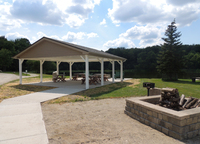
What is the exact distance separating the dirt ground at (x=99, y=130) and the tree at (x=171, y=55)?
634 inches

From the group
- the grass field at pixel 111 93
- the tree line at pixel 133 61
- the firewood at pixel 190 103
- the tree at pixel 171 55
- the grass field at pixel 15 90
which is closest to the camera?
the firewood at pixel 190 103

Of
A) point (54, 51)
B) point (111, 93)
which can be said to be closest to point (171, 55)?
point (111, 93)

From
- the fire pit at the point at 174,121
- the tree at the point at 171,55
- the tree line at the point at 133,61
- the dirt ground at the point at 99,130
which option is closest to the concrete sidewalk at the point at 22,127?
the dirt ground at the point at 99,130

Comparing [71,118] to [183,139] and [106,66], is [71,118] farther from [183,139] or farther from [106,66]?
[106,66]

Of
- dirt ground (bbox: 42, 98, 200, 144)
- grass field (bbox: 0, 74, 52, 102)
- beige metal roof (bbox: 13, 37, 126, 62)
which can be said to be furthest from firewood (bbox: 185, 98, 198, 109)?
grass field (bbox: 0, 74, 52, 102)

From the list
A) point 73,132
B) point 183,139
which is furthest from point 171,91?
point 73,132

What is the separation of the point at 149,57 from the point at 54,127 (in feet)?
124

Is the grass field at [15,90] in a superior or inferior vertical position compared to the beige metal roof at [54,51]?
inferior

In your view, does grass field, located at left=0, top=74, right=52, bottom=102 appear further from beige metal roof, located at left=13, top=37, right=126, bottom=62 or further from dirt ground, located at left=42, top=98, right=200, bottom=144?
dirt ground, located at left=42, top=98, right=200, bottom=144

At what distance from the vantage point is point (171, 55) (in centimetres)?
1858

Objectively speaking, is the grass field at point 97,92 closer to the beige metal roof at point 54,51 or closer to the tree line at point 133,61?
the beige metal roof at point 54,51

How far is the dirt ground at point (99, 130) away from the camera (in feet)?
9.59

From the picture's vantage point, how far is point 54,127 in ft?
11.8

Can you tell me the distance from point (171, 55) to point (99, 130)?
59.6 feet
